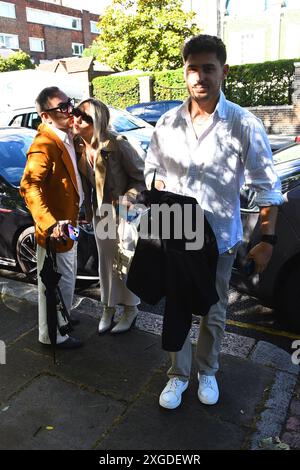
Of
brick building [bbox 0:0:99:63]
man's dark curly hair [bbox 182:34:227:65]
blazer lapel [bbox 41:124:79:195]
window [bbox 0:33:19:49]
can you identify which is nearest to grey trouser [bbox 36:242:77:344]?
blazer lapel [bbox 41:124:79:195]

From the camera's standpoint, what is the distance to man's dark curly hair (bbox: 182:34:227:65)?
2.22m

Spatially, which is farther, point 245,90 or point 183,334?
point 245,90

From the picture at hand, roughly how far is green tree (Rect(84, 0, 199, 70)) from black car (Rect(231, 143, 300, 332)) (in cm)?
2259

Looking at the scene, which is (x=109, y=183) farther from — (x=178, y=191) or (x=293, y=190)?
(x=293, y=190)

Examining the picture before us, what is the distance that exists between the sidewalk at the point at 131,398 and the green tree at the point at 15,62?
36151mm

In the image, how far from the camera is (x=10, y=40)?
43.1 metres

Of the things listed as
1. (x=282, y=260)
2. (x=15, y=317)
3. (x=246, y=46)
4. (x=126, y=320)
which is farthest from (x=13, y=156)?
(x=246, y=46)

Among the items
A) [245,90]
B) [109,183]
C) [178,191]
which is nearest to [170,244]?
[178,191]

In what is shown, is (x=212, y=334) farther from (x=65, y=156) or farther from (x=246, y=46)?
(x=246, y=46)

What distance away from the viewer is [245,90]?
18125 millimetres

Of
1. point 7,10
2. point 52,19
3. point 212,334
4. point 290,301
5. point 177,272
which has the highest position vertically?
point 52,19

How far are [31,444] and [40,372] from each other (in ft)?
2.24

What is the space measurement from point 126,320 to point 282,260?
4.35 feet

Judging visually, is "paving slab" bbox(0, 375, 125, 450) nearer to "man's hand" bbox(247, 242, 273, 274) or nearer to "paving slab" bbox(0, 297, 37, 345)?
"paving slab" bbox(0, 297, 37, 345)
